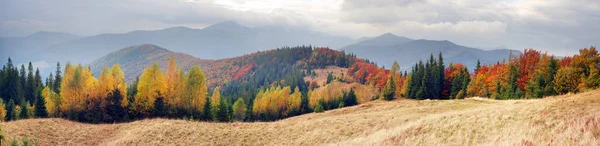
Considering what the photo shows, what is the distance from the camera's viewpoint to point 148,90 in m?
59.6

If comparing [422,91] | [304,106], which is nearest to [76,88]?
[304,106]

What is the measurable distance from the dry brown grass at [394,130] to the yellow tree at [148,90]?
1142cm

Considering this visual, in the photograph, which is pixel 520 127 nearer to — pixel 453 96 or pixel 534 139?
pixel 534 139

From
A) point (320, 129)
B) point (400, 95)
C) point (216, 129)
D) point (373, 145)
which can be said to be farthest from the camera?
point (400, 95)

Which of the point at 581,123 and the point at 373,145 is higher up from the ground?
the point at 581,123

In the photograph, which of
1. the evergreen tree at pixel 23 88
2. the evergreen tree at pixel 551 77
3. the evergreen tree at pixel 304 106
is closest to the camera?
the evergreen tree at pixel 551 77

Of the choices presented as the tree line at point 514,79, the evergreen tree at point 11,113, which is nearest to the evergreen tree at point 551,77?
the tree line at point 514,79

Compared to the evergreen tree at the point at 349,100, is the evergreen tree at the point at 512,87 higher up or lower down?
higher up

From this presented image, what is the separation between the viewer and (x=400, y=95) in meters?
117

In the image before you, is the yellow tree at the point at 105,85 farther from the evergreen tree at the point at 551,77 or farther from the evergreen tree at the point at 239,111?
the evergreen tree at the point at 551,77

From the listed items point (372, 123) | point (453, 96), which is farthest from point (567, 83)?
point (372, 123)

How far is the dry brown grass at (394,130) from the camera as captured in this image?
2264 cm

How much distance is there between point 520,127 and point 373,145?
10120mm

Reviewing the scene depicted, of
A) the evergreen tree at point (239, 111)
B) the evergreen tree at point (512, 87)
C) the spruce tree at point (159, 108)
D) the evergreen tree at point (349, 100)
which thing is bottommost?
the evergreen tree at point (239, 111)
